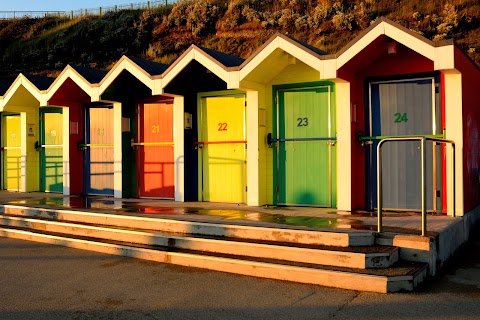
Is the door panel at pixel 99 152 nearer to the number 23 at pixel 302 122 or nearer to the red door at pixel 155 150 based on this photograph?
the red door at pixel 155 150

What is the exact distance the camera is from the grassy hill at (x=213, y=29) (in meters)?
29.7

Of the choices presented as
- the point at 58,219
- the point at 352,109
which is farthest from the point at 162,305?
the point at 352,109

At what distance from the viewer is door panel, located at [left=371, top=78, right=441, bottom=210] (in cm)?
901

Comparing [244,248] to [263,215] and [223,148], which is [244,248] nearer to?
[263,215]

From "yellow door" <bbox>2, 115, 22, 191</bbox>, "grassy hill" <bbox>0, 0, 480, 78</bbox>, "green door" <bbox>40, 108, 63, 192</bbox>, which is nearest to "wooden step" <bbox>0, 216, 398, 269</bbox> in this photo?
"green door" <bbox>40, 108, 63, 192</bbox>

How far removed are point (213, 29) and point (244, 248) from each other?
32622 mm

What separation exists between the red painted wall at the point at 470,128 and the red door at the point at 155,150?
21.7 ft

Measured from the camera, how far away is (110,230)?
822 centimetres

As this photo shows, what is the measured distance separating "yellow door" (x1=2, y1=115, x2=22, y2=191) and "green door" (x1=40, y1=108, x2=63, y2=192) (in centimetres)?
92

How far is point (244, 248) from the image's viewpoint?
6.75 m

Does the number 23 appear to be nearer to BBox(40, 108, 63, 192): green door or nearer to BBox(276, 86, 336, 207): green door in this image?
BBox(276, 86, 336, 207): green door

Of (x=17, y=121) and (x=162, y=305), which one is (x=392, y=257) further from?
(x=17, y=121)

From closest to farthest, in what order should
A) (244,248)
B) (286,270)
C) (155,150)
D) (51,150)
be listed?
(286,270) < (244,248) < (155,150) < (51,150)

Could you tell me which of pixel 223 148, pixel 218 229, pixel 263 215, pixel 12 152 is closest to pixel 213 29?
pixel 12 152
